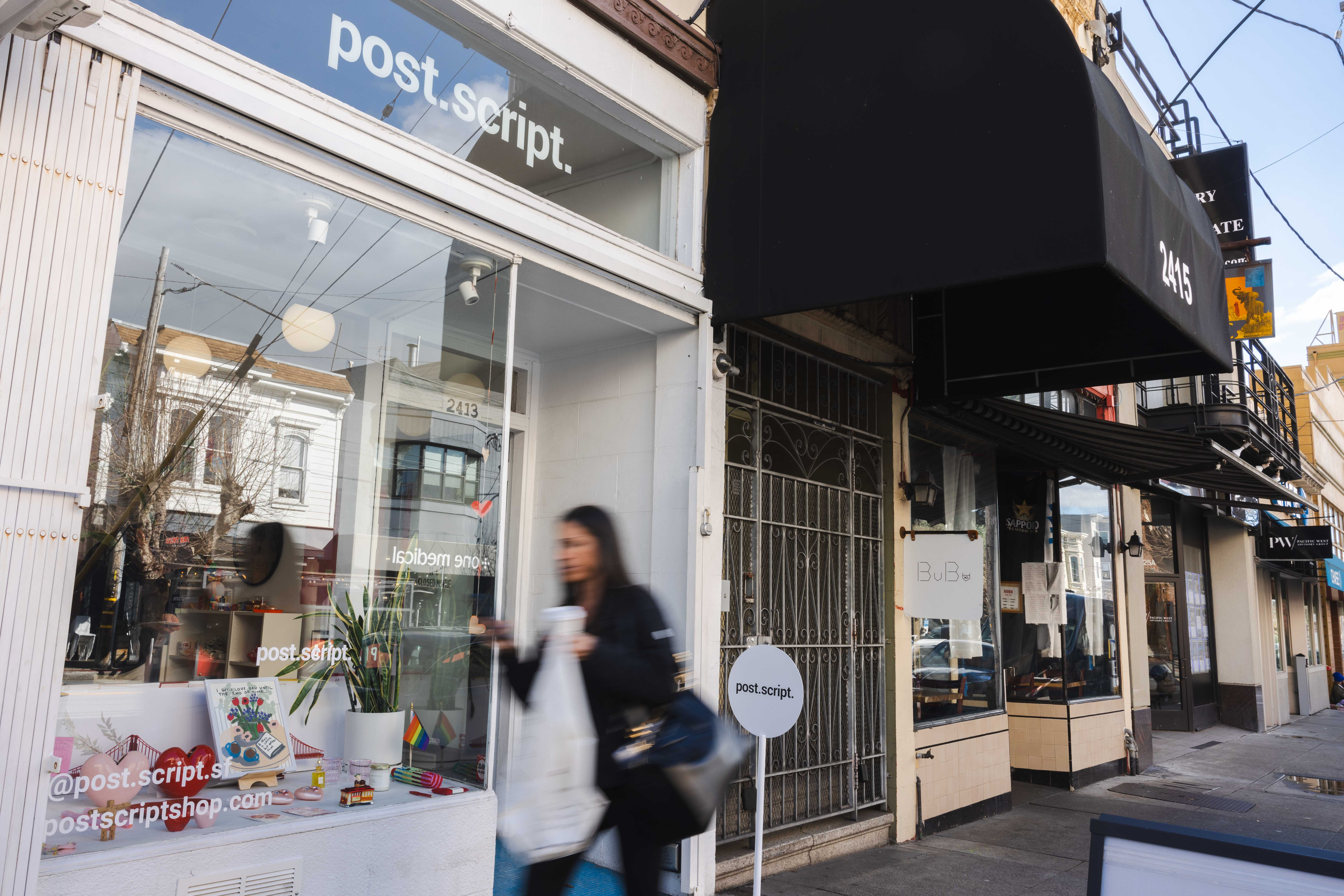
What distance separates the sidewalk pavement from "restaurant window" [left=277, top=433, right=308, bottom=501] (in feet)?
12.3

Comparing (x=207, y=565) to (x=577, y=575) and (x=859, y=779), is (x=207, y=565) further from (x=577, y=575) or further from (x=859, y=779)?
(x=859, y=779)

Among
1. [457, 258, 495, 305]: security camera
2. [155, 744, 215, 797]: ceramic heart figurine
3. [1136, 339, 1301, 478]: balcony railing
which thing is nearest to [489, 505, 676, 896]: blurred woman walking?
[155, 744, 215, 797]: ceramic heart figurine

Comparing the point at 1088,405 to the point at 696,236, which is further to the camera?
the point at 1088,405

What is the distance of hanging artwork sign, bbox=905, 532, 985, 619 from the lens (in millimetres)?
7461

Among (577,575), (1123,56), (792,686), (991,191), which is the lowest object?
(792,686)

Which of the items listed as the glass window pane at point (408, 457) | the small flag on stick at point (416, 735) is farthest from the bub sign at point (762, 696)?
the glass window pane at point (408, 457)

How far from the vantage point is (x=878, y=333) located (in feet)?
25.9

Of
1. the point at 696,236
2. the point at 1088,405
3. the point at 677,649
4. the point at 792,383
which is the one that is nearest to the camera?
the point at 677,649

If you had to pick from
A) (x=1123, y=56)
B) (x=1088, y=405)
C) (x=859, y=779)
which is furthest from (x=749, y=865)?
(x=1123, y=56)

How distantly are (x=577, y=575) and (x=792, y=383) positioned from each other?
4.16m

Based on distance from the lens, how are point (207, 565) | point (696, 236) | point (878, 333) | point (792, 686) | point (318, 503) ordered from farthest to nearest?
1. point (878, 333)
2. point (696, 236)
3. point (792, 686)
4. point (318, 503)
5. point (207, 565)

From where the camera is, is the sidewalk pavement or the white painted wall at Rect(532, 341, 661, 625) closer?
the white painted wall at Rect(532, 341, 661, 625)

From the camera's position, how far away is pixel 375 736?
4.17m

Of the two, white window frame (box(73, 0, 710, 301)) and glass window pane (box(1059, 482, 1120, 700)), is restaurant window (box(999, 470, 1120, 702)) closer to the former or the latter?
glass window pane (box(1059, 482, 1120, 700))
